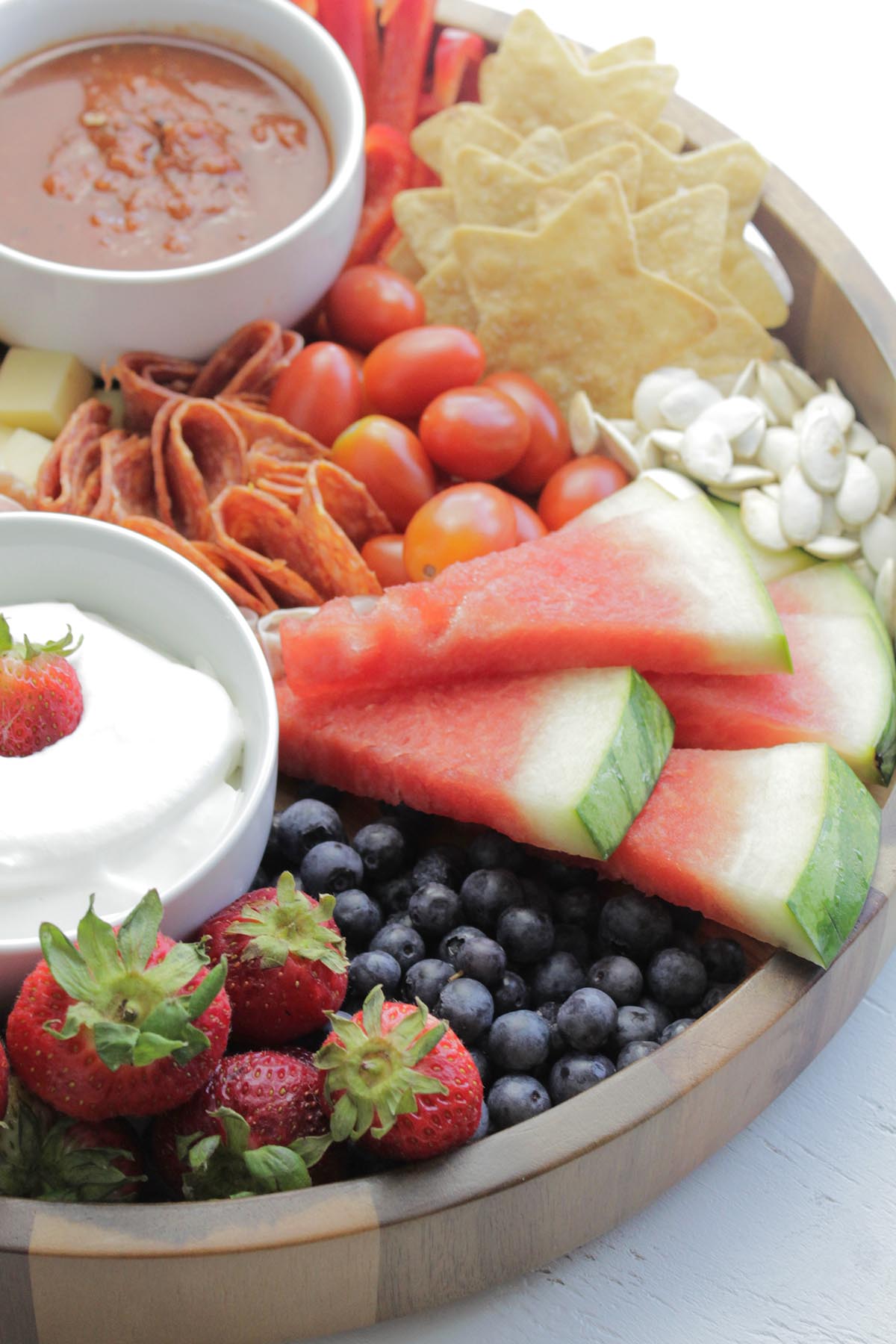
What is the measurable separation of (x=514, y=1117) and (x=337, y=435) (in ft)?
3.71

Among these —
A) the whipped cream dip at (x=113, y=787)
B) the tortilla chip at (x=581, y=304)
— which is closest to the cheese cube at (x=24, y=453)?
the whipped cream dip at (x=113, y=787)

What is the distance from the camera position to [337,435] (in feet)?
6.92

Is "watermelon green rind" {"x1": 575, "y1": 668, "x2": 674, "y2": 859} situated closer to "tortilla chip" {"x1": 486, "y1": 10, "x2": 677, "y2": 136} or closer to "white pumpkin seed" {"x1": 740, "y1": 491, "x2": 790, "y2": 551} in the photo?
"white pumpkin seed" {"x1": 740, "y1": 491, "x2": 790, "y2": 551}

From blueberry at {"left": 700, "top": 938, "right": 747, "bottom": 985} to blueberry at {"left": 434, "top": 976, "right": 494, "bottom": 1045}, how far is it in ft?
0.90

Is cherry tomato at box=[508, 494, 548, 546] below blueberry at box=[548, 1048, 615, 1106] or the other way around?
the other way around

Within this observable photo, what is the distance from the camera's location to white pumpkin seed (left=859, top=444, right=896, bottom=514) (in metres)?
1.94

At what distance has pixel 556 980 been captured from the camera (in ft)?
4.98

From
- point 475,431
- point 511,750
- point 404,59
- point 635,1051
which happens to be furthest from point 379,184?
point 635,1051

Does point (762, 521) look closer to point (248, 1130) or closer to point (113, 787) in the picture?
point (113, 787)

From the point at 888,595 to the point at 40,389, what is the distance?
1.29m

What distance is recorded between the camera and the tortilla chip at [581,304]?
2109 millimetres

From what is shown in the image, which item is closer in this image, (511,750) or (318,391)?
(511,750)

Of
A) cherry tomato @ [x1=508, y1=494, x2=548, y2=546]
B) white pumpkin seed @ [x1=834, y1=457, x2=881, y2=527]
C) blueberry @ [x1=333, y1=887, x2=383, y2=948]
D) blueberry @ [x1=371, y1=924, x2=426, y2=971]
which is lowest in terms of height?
blueberry @ [x1=333, y1=887, x2=383, y2=948]

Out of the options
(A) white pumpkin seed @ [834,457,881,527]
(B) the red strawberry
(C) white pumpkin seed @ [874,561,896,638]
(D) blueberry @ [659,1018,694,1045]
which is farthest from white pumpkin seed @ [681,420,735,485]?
(B) the red strawberry
